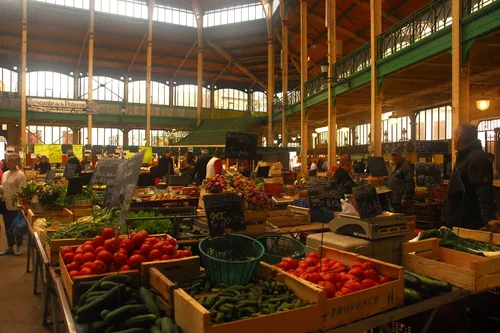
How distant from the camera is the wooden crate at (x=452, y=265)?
2857 millimetres

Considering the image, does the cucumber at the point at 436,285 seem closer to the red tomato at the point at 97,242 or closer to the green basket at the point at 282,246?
the green basket at the point at 282,246

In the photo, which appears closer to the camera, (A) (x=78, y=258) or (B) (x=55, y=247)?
(A) (x=78, y=258)

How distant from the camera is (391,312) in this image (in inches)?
99.9

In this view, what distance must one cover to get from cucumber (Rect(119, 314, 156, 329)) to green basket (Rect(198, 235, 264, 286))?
1.82 ft

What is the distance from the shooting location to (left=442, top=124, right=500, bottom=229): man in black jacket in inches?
151

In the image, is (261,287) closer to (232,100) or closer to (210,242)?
(210,242)

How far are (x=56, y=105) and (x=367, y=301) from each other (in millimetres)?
24413

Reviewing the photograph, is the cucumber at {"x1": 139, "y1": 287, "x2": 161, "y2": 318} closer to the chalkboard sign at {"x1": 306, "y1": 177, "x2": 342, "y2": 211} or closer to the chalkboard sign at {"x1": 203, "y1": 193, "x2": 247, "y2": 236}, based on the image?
the chalkboard sign at {"x1": 203, "y1": 193, "x2": 247, "y2": 236}

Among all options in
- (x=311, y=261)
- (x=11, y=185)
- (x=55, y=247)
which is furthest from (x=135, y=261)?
(x=11, y=185)

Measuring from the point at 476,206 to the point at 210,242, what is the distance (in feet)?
9.19

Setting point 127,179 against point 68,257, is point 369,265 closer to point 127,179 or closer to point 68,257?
point 127,179

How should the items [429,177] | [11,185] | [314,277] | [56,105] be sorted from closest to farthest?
[314,277]
[11,185]
[429,177]
[56,105]

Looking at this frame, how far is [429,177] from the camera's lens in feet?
29.9

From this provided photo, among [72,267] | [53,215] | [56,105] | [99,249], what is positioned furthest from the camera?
[56,105]
